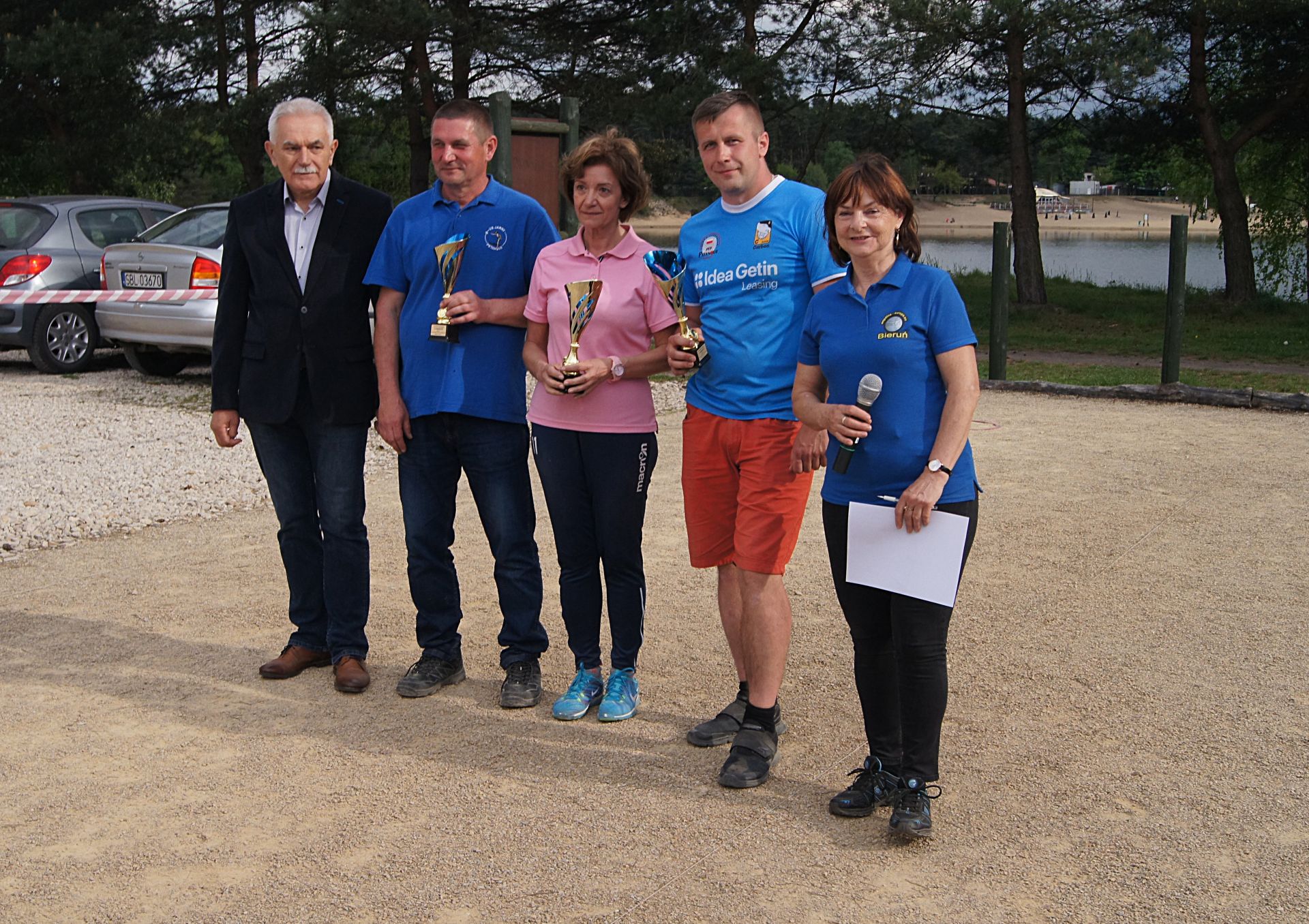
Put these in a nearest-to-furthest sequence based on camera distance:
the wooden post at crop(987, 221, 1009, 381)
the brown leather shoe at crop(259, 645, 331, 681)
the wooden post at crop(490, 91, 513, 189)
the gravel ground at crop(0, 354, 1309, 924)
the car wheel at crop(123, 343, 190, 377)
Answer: the gravel ground at crop(0, 354, 1309, 924) < the brown leather shoe at crop(259, 645, 331, 681) < the wooden post at crop(490, 91, 513, 189) < the wooden post at crop(987, 221, 1009, 381) < the car wheel at crop(123, 343, 190, 377)

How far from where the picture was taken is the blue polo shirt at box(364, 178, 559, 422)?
176 inches

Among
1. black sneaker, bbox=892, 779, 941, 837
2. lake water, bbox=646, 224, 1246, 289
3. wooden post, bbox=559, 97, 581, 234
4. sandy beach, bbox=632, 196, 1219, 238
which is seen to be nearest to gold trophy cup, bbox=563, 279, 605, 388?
black sneaker, bbox=892, 779, 941, 837

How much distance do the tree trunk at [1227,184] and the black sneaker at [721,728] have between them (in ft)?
58.5

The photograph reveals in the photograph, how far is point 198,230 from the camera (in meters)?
12.4

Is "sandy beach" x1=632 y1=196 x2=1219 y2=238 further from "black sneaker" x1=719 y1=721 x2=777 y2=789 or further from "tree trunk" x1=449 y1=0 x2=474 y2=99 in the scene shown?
"black sneaker" x1=719 y1=721 x2=777 y2=789

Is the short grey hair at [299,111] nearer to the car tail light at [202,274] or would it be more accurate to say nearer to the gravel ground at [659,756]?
the gravel ground at [659,756]

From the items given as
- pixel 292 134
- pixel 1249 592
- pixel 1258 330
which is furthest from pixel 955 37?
pixel 292 134

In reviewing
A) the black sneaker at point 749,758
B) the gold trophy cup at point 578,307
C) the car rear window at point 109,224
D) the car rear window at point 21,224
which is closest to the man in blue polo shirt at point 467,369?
the gold trophy cup at point 578,307

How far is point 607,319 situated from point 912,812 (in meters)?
1.71

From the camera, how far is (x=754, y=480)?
3.96 m

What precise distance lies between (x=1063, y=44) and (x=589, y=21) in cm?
780

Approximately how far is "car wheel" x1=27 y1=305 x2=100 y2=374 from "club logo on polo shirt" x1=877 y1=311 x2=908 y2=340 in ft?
38.3

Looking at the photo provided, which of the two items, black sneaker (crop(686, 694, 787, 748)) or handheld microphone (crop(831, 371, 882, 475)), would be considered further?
black sneaker (crop(686, 694, 787, 748))

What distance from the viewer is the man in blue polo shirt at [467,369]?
4.45 metres
